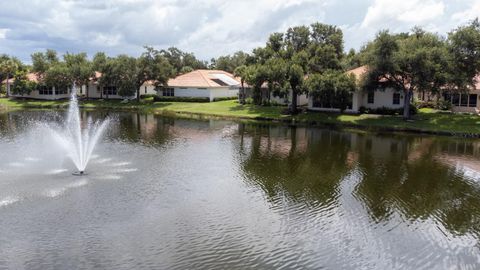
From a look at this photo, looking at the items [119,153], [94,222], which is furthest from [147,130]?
[94,222]

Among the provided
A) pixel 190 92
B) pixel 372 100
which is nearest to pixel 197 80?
pixel 190 92

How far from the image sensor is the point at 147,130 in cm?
4369

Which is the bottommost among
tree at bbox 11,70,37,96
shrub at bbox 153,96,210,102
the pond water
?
the pond water

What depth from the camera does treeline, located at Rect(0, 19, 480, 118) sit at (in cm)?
4431

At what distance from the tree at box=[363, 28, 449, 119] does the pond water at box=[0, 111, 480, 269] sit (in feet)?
37.6

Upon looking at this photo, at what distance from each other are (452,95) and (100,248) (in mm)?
48427

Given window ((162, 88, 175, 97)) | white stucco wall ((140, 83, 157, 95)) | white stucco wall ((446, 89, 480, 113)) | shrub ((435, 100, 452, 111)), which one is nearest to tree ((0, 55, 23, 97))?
white stucco wall ((140, 83, 157, 95))

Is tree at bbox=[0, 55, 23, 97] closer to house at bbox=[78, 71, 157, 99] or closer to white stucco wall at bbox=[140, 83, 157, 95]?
house at bbox=[78, 71, 157, 99]

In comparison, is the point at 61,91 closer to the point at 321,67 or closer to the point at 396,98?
the point at 321,67

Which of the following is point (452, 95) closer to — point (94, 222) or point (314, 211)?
point (314, 211)

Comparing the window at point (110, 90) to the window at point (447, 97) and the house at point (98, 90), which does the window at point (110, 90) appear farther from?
the window at point (447, 97)

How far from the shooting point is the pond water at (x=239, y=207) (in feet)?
48.0

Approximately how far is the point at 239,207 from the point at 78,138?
68.2 feet

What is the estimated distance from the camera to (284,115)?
5491 cm
